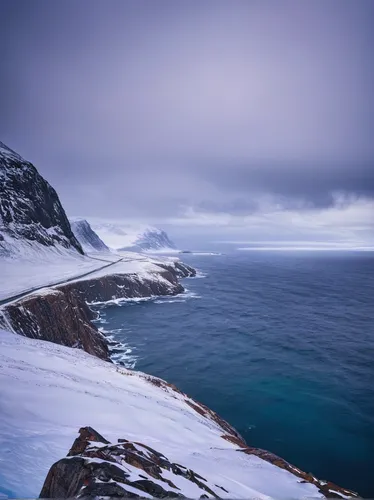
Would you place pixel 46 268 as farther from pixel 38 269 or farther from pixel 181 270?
pixel 181 270

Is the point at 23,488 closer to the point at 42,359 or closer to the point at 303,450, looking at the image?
the point at 42,359

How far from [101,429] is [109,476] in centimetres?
508

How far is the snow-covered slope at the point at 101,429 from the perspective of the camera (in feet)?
23.2

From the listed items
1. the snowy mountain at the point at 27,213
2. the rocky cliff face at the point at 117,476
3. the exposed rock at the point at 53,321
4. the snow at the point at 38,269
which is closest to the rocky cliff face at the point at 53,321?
the exposed rock at the point at 53,321

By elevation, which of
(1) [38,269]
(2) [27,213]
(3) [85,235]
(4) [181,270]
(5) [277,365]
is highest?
(2) [27,213]

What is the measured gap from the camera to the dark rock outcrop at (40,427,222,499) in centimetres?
490

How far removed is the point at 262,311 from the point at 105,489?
53.2 metres

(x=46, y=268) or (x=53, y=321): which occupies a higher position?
(x=46, y=268)

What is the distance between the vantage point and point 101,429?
956cm

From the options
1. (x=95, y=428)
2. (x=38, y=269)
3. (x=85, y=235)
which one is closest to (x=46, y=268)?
(x=38, y=269)

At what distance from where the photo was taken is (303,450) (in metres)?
18.2

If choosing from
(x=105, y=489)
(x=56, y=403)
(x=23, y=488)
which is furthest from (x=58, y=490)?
(x=56, y=403)

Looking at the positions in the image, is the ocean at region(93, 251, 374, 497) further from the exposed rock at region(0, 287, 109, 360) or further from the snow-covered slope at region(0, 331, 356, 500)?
the snow-covered slope at region(0, 331, 356, 500)

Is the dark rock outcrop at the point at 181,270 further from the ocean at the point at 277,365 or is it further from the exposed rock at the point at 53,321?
the exposed rock at the point at 53,321
